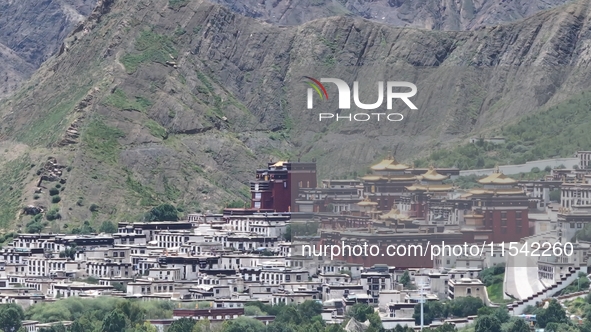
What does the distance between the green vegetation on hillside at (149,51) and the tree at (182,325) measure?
212 ft

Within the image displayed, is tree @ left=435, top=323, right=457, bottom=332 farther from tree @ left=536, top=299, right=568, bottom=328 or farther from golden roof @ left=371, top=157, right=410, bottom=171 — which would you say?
golden roof @ left=371, top=157, right=410, bottom=171

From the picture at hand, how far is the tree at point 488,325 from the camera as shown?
106 metres

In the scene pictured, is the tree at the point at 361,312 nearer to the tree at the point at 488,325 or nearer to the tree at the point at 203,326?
the tree at the point at 203,326

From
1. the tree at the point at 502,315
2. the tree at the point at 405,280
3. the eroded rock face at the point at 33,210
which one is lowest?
the tree at the point at 502,315

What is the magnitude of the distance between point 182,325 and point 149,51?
72304mm

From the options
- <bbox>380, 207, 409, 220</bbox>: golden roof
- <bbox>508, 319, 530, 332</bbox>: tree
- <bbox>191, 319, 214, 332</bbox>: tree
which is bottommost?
<bbox>508, 319, 530, 332</bbox>: tree

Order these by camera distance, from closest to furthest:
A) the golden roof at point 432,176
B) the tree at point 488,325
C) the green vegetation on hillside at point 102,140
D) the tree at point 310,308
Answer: the tree at point 488,325 < the tree at point 310,308 < the golden roof at point 432,176 < the green vegetation on hillside at point 102,140

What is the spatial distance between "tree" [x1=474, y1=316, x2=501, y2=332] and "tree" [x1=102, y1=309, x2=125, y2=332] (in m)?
15.7

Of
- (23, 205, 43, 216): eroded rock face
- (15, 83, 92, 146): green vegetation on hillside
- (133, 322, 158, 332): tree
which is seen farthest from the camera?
(15, 83, 92, 146): green vegetation on hillside

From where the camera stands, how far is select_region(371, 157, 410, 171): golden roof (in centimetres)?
13862

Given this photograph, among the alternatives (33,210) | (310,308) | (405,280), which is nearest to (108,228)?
(33,210)

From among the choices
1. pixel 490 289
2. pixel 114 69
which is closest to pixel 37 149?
pixel 114 69

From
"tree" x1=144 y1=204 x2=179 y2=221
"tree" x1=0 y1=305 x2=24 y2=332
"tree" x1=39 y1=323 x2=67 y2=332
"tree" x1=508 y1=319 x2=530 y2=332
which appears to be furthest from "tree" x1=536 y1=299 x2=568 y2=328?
"tree" x1=144 y1=204 x2=179 y2=221

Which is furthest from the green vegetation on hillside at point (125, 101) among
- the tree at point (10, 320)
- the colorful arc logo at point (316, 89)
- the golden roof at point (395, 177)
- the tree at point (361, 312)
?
the tree at point (361, 312)
